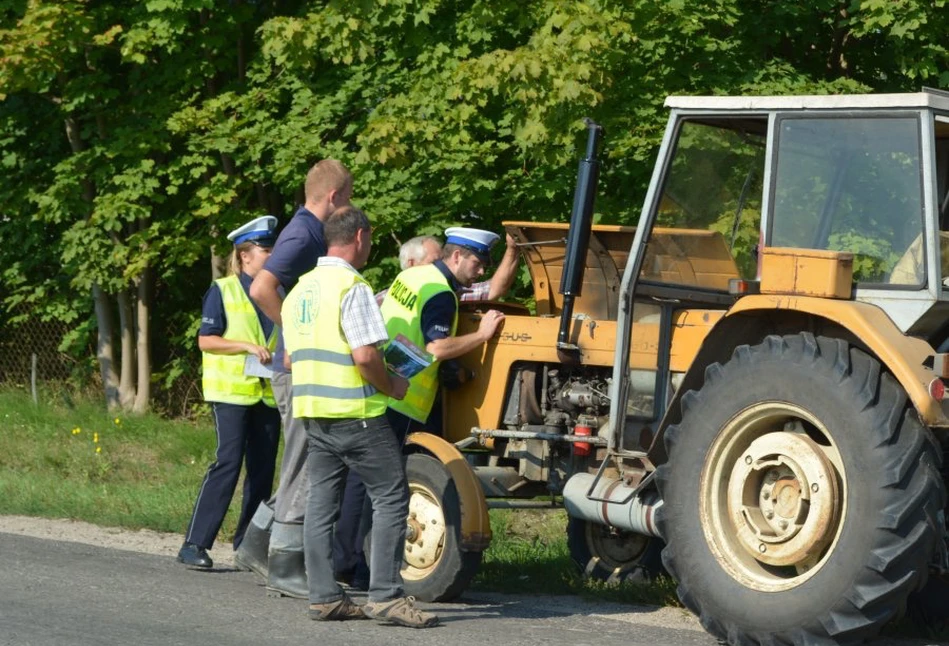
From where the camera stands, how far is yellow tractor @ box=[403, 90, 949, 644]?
571cm

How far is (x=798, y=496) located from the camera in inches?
238

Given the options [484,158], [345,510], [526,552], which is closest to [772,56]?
[484,158]

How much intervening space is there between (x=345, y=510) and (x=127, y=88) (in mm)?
9370

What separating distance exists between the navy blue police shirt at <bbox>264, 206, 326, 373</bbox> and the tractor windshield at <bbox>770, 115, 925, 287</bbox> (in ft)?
7.61

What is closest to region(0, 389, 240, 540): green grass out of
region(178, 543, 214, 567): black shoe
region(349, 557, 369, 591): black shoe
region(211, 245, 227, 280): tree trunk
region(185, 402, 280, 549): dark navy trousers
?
region(185, 402, 280, 549): dark navy trousers

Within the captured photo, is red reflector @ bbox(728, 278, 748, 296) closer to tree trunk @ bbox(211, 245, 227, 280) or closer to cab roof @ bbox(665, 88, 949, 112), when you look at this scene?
cab roof @ bbox(665, 88, 949, 112)

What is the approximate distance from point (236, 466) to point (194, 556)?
566 millimetres

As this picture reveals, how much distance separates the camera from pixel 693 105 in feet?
23.2

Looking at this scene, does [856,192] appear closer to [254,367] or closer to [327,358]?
[327,358]

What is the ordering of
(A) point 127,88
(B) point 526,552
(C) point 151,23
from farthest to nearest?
(A) point 127,88, (C) point 151,23, (B) point 526,552

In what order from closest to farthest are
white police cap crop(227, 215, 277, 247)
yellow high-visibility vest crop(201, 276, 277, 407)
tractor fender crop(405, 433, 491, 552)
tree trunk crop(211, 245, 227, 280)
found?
tractor fender crop(405, 433, 491, 552)
yellow high-visibility vest crop(201, 276, 277, 407)
white police cap crop(227, 215, 277, 247)
tree trunk crop(211, 245, 227, 280)

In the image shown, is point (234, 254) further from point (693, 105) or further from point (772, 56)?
point (772, 56)

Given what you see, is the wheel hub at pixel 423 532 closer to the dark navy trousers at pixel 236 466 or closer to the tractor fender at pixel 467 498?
the tractor fender at pixel 467 498

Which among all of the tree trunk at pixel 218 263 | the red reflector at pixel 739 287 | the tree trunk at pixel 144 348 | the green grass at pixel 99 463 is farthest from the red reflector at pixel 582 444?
the tree trunk at pixel 144 348
